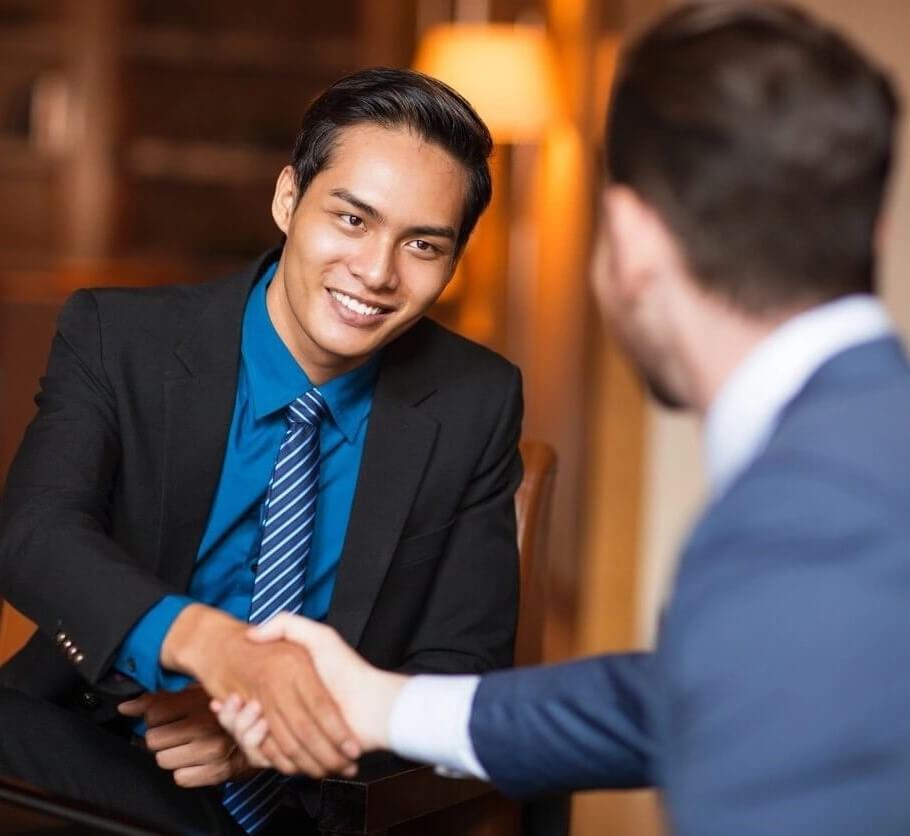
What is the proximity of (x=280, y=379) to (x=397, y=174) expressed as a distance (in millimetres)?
335

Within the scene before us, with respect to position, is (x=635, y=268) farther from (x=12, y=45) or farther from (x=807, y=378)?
(x=12, y=45)

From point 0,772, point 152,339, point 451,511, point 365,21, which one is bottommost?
point 0,772

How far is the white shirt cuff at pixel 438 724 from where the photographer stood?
1610 mm

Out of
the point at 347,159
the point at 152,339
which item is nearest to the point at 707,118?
the point at 347,159

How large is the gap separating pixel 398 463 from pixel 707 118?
1045mm

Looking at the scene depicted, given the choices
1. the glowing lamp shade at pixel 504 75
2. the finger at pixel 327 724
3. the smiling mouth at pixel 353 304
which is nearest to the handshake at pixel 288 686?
the finger at pixel 327 724

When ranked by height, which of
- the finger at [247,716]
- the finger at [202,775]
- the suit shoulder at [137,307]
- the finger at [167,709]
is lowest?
the finger at [202,775]

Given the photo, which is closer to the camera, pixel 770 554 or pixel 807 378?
pixel 770 554

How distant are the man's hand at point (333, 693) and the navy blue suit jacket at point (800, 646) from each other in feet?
1.88

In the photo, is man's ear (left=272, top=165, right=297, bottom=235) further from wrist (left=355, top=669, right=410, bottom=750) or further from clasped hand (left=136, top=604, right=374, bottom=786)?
wrist (left=355, top=669, right=410, bottom=750)

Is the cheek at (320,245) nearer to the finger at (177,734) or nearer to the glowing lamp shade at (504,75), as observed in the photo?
the finger at (177,734)

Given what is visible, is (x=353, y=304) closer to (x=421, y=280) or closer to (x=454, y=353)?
(x=421, y=280)

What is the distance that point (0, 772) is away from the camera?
181 centimetres

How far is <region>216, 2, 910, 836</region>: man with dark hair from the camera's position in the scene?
1052 millimetres
